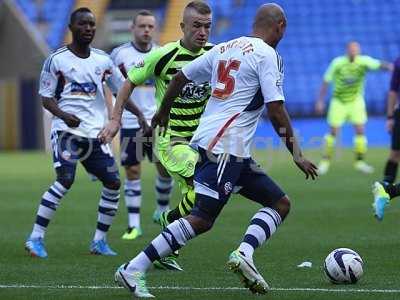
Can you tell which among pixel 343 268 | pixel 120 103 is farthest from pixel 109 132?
pixel 343 268

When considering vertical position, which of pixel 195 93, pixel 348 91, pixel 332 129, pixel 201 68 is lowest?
pixel 332 129

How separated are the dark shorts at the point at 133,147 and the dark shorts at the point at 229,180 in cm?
471

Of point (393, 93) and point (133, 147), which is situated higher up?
point (393, 93)

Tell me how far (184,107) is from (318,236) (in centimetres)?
296

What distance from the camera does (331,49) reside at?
1531 inches

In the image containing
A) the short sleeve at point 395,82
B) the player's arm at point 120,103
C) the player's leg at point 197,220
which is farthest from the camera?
the short sleeve at point 395,82

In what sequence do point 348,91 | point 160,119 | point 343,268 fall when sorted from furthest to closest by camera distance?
1. point 348,91
2. point 160,119
3. point 343,268

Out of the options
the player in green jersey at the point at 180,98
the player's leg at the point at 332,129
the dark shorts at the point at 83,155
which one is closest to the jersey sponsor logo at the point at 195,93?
the player in green jersey at the point at 180,98

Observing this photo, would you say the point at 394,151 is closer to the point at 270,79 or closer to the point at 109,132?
the point at 109,132

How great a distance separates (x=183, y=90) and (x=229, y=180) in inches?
85.2

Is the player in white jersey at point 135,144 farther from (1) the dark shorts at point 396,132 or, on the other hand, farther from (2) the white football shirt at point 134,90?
(1) the dark shorts at point 396,132

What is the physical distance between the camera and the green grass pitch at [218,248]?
26.5 feet

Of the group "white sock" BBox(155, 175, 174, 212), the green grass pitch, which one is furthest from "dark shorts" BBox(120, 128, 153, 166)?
the green grass pitch

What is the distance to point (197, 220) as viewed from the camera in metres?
7.72
